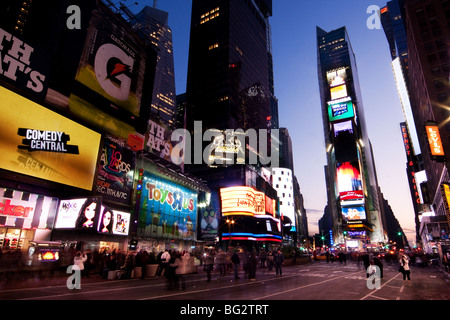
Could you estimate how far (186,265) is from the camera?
23.9 metres

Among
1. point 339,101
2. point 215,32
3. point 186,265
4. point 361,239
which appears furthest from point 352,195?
point 186,265

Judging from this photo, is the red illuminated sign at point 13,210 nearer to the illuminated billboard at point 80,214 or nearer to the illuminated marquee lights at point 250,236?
the illuminated billboard at point 80,214

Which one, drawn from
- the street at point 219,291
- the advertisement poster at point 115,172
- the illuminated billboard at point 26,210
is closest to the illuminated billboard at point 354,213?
the street at point 219,291

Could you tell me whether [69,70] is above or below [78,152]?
above

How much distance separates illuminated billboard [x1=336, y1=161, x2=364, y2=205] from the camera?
11881 centimetres

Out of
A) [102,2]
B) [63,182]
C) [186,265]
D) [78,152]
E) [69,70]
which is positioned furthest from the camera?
[102,2]

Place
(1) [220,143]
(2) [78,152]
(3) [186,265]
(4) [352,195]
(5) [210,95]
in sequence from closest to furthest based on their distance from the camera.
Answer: (2) [78,152], (3) [186,265], (1) [220,143], (5) [210,95], (4) [352,195]

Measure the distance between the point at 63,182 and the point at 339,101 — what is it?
127 m

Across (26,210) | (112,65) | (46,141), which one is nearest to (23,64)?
(46,141)

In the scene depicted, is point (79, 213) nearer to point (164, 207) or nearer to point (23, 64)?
point (23, 64)

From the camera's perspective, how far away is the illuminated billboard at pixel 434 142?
42.3 m

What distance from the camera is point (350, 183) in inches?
4756

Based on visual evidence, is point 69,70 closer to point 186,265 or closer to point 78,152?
point 78,152

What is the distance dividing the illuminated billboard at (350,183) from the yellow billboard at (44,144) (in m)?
118
